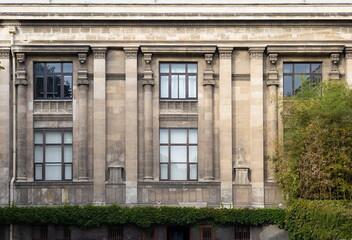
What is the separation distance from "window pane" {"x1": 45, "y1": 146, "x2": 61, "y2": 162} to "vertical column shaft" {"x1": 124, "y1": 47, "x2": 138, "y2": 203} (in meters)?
4.05

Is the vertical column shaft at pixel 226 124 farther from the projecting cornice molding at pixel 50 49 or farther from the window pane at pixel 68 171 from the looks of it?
the window pane at pixel 68 171

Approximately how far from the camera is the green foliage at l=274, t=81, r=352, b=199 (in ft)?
103

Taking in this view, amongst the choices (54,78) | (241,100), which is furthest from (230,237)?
(54,78)

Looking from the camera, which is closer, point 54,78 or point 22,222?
point 22,222

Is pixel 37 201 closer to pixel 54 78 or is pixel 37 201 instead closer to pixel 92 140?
pixel 92 140

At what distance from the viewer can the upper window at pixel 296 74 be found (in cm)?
3794

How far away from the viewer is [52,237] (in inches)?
1419

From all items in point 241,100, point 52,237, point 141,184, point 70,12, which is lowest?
point 52,237

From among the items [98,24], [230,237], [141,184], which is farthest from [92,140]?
[230,237]

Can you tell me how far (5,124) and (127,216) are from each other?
8877 mm

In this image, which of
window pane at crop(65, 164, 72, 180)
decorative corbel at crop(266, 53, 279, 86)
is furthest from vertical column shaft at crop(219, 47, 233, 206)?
window pane at crop(65, 164, 72, 180)

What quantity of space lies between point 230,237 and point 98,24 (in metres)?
14.4

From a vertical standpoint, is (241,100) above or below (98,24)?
below

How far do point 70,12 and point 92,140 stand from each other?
751cm
